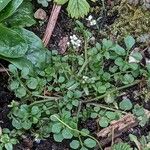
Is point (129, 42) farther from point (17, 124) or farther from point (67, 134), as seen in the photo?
point (17, 124)

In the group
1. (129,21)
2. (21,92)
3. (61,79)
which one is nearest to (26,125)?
(21,92)

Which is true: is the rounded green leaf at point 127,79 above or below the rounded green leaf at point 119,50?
below

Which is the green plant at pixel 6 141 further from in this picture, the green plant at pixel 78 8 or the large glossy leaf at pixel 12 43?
the green plant at pixel 78 8

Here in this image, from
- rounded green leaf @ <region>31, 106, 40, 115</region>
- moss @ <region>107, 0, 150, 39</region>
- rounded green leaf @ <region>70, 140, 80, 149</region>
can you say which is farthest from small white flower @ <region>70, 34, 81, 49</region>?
rounded green leaf @ <region>70, 140, 80, 149</region>

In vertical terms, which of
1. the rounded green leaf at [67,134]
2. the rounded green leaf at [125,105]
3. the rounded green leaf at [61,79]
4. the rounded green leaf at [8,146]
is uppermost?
the rounded green leaf at [61,79]

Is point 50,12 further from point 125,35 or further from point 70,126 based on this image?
point 70,126

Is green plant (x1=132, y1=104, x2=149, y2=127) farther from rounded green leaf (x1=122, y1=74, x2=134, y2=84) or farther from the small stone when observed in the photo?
the small stone

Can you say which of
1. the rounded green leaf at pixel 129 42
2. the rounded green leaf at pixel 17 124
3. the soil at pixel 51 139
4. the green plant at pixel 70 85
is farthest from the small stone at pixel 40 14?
the rounded green leaf at pixel 17 124
